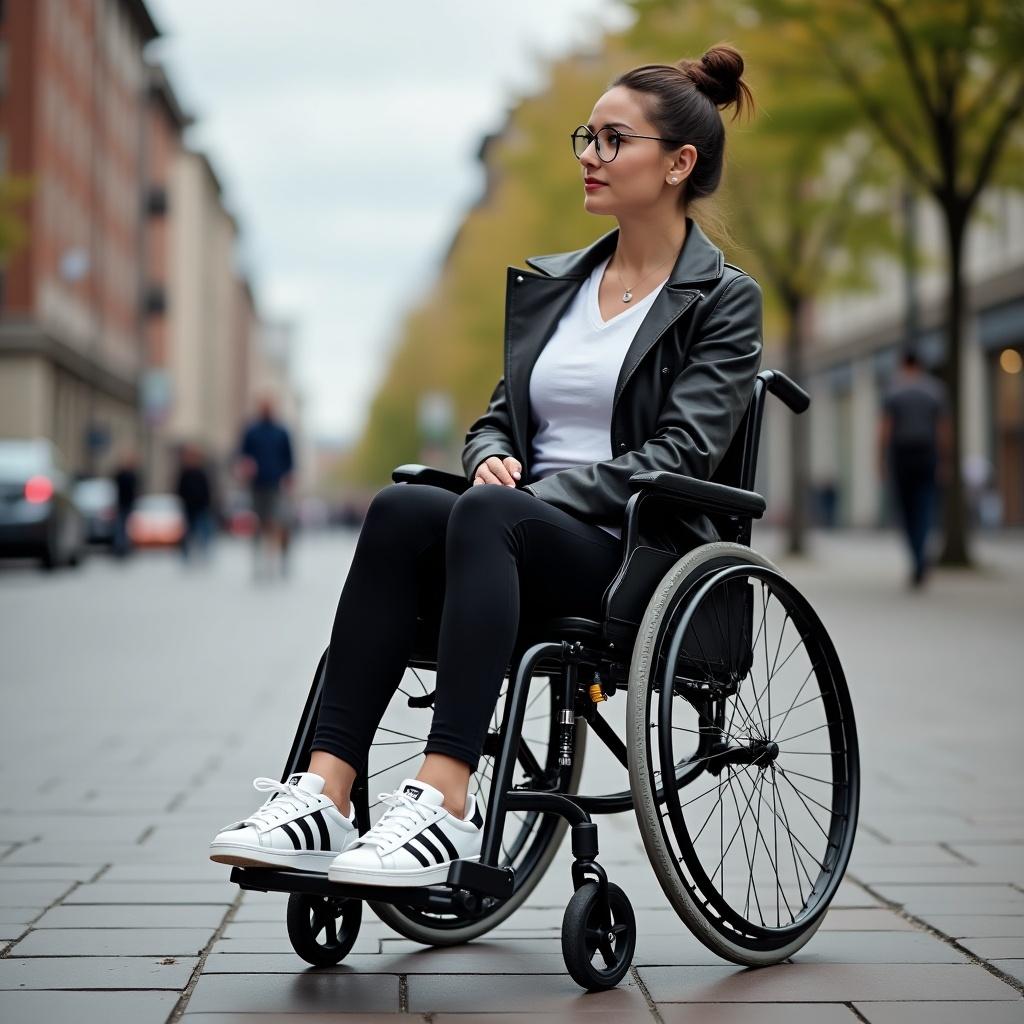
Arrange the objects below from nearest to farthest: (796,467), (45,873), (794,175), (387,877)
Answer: (387,877) < (45,873) < (794,175) < (796,467)

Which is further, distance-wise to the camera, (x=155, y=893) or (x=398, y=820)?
(x=155, y=893)

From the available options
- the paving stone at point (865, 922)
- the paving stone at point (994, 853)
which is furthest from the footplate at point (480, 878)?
the paving stone at point (994, 853)

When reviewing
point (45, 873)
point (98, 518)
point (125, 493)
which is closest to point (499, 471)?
point (45, 873)

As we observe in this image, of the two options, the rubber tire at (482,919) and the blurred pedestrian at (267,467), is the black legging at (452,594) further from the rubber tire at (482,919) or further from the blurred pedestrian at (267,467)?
the blurred pedestrian at (267,467)

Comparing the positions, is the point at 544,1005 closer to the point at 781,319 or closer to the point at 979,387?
the point at 781,319

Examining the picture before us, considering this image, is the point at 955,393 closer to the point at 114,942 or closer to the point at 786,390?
the point at 786,390

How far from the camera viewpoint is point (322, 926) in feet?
10.2

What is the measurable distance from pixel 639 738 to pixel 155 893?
143 cm

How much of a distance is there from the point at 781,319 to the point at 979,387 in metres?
9.86

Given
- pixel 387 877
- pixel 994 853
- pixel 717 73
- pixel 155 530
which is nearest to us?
pixel 387 877

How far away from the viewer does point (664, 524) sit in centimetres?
321

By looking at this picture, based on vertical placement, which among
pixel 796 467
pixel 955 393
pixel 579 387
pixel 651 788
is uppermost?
pixel 955 393

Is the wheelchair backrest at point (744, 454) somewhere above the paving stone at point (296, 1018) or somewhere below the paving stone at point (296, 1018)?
above

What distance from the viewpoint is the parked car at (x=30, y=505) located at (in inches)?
774
